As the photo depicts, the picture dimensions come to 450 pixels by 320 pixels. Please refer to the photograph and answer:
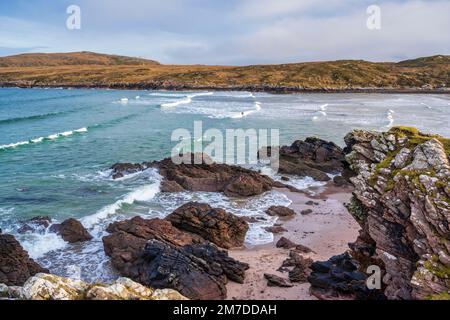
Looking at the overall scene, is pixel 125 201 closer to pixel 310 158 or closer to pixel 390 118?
pixel 310 158

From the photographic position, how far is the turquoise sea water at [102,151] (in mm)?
21602

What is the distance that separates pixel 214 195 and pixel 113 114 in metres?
47.8

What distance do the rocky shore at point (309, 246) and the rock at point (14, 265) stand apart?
0.04 metres

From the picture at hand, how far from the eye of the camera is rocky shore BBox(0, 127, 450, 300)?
10.1 metres

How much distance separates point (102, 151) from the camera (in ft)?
133

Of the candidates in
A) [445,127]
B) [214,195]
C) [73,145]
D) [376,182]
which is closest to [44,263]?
[214,195]

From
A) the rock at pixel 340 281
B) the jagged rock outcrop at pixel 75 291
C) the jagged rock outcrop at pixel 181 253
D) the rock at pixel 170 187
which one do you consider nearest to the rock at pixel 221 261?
the jagged rock outcrop at pixel 181 253

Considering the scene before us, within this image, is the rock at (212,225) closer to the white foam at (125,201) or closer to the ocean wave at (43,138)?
the white foam at (125,201)

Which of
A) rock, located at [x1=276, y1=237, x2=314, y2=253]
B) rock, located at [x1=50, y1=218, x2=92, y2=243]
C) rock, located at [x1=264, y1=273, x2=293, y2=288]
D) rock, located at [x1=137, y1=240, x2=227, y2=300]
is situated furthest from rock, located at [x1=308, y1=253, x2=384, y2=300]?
rock, located at [x1=50, y1=218, x2=92, y2=243]

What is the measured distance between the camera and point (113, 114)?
70000mm

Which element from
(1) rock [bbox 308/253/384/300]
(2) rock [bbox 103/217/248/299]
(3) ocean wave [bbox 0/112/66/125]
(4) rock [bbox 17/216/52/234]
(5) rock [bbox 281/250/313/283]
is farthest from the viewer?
(3) ocean wave [bbox 0/112/66/125]

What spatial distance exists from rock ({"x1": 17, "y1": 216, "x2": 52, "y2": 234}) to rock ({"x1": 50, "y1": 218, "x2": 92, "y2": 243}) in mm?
629

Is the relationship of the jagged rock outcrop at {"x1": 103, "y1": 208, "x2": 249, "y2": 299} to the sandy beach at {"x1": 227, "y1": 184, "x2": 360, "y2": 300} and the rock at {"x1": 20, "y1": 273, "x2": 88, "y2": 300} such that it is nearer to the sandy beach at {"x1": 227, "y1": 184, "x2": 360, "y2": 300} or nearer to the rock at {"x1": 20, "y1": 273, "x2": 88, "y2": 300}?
the sandy beach at {"x1": 227, "y1": 184, "x2": 360, "y2": 300}

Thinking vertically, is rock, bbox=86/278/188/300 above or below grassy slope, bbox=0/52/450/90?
below
